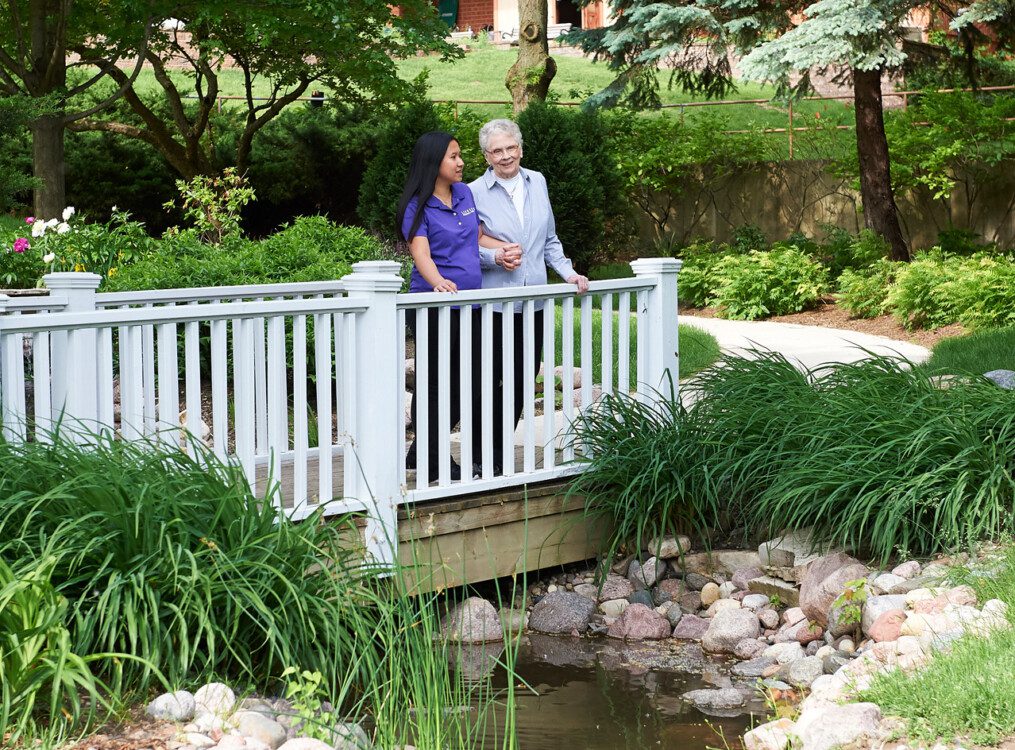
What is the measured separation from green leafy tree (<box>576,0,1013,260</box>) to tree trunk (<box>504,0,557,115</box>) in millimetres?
1434

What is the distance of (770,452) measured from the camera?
536 centimetres

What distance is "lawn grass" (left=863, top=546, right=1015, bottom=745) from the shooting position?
10.7 feet

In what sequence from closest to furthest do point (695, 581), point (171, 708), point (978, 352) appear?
1. point (171, 708)
2. point (695, 581)
3. point (978, 352)

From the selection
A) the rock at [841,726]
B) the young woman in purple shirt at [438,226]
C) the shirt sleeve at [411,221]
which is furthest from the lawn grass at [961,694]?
the shirt sleeve at [411,221]

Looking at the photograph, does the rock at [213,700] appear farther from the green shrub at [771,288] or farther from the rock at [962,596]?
the green shrub at [771,288]

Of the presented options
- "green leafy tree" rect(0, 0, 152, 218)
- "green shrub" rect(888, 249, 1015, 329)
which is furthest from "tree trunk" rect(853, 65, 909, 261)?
"green leafy tree" rect(0, 0, 152, 218)

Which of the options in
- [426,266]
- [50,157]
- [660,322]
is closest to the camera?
[426,266]

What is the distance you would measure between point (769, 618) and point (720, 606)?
244 millimetres

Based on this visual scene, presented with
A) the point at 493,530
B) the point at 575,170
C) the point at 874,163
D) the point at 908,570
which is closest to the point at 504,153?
the point at 493,530

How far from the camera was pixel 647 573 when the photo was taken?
5.62m

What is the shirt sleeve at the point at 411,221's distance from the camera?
5.16m

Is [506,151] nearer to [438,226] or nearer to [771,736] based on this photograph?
[438,226]

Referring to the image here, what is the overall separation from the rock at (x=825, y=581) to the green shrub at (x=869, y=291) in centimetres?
820

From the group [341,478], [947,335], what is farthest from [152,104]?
[341,478]
